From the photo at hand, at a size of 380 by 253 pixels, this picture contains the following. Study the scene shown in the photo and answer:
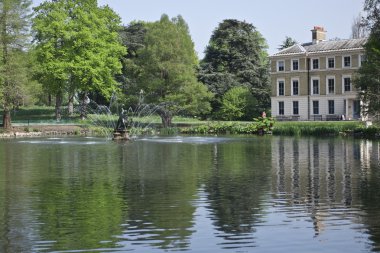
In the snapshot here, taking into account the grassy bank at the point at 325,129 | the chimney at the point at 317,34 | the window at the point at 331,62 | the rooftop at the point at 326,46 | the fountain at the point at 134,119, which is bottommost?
the grassy bank at the point at 325,129

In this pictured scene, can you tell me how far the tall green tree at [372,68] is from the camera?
3900cm

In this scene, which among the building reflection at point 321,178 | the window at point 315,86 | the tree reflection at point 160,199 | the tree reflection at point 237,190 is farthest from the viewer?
the window at point 315,86

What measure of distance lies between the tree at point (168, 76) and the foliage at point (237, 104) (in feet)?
16.2

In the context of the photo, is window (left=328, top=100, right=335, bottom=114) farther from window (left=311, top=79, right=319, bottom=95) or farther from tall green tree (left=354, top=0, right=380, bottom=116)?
tall green tree (left=354, top=0, right=380, bottom=116)

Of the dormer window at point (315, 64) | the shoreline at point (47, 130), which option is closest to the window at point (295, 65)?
the dormer window at point (315, 64)

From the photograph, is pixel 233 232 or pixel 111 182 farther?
pixel 111 182

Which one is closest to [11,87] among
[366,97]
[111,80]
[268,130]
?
[111,80]

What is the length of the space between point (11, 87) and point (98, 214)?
4226 centimetres

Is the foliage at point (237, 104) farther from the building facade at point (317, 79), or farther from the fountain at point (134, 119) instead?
the fountain at point (134, 119)

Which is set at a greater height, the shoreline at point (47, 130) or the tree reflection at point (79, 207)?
the shoreline at point (47, 130)

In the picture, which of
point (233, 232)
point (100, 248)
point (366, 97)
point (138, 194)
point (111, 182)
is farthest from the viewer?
point (366, 97)

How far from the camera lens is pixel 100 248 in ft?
30.6

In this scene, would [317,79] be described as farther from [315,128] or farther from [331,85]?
[315,128]

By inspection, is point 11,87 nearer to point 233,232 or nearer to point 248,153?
point 248,153
